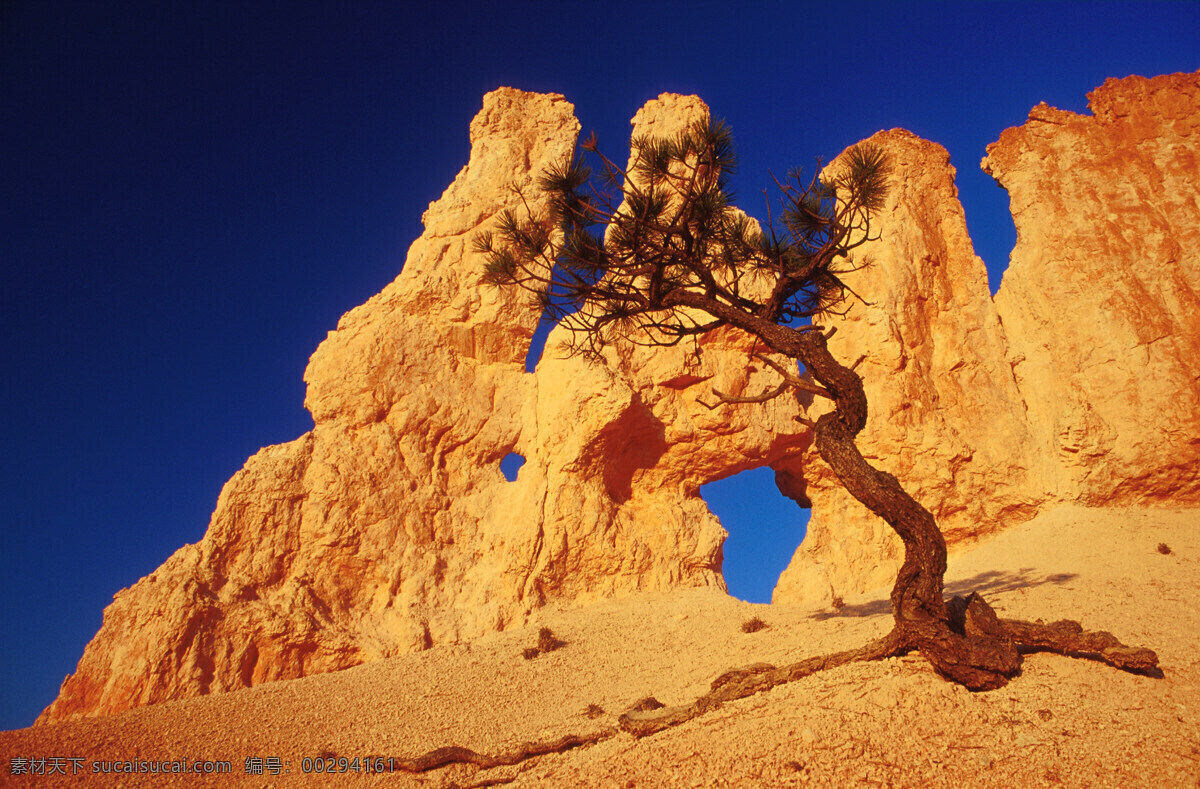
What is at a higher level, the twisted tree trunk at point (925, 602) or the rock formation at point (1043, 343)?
the rock formation at point (1043, 343)

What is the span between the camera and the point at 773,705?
19.4 feet

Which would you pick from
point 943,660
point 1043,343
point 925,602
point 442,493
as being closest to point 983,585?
point 925,602

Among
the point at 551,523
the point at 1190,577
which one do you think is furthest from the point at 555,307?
the point at 1190,577

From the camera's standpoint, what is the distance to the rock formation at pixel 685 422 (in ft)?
42.1

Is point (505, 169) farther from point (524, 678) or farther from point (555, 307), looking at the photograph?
point (524, 678)

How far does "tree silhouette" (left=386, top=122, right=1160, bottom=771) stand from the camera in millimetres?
6055

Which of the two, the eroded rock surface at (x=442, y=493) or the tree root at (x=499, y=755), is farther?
the eroded rock surface at (x=442, y=493)

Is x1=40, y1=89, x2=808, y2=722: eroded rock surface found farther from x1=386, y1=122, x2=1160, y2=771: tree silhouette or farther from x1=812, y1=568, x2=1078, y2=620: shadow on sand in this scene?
x1=386, y1=122, x2=1160, y2=771: tree silhouette

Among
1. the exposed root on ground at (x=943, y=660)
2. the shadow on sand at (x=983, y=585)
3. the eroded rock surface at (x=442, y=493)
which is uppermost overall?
the eroded rock surface at (x=442, y=493)

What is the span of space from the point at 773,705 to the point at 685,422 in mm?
9640

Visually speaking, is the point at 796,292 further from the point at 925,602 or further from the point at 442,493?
the point at 442,493

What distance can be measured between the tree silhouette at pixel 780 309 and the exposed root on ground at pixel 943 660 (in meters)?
0.01

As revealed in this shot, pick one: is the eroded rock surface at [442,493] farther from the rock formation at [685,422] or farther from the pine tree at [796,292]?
the pine tree at [796,292]

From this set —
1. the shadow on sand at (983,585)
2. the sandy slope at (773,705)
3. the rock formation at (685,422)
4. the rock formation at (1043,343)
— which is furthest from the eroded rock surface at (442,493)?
the shadow on sand at (983,585)
